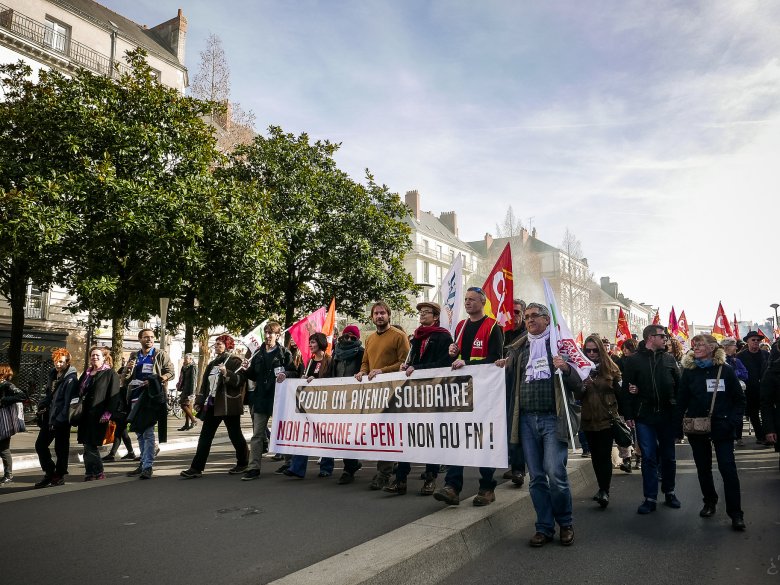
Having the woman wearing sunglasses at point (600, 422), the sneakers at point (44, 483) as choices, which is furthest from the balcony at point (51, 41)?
the woman wearing sunglasses at point (600, 422)

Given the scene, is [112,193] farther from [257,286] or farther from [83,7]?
[83,7]

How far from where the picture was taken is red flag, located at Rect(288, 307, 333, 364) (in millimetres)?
11047

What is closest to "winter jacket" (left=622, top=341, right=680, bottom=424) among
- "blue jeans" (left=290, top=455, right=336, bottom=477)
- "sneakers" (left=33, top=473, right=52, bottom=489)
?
"blue jeans" (left=290, top=455, right=336, bottom=477)

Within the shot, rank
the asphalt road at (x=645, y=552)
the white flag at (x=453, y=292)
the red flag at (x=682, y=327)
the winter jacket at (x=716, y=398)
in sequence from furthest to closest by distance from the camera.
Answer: the red flag at (x=682, y=327), the white flag at (x=453, y=292), the winter jacket at (x=716, y=398), the asphalt road at (x=645, y=552)

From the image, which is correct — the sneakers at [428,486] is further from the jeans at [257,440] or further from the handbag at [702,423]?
the handbag at [702,423]

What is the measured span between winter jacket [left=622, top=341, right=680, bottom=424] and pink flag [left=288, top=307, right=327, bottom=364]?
592 centimetres

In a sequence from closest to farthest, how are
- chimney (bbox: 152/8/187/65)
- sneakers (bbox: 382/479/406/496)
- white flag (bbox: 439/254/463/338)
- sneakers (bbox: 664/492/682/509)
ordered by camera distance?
1. sneakers (bbox: 664/492/682/509)
2. sneakers (bbox: 382/479/406/496)
3. white flag (bbox: 439/254/463/338)
4. chimney (bbox: 152/8/187/65)

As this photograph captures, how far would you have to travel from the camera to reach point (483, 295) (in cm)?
588

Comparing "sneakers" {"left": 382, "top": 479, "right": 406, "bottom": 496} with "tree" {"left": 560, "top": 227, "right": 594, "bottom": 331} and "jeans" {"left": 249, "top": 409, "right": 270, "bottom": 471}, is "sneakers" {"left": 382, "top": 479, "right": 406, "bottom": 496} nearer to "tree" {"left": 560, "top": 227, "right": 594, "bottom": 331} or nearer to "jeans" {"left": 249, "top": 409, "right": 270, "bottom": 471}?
"jeans" {"left": 249, "top": 409, "right": 270, "bottom": 471}

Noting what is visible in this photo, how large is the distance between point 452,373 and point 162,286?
13.0 meters

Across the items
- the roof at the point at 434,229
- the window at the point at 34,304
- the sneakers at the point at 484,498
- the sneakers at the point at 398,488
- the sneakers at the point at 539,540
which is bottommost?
the sneakers at the point at 539,540

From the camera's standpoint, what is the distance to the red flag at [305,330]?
435 inches

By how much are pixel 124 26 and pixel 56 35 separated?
7.22 m

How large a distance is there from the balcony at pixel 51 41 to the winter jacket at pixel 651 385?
1072 inches
